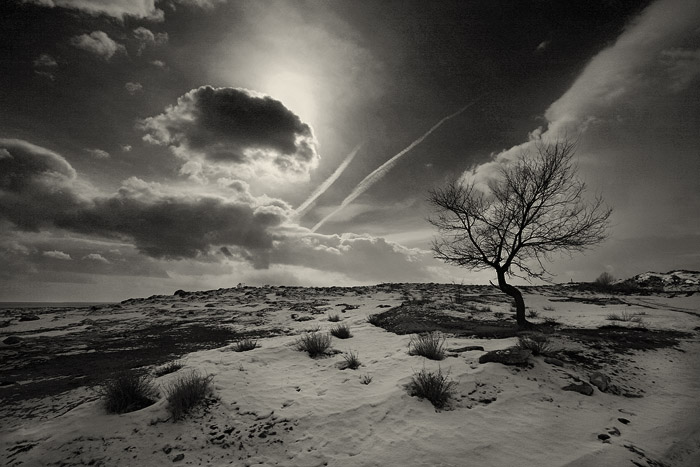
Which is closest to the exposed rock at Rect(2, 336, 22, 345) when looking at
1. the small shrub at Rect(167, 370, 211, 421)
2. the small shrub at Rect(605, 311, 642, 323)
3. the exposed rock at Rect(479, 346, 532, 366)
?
the small shrub at Rect(167, 370, 211, 421)

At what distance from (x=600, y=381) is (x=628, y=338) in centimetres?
417

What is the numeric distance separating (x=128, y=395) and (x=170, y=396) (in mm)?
710

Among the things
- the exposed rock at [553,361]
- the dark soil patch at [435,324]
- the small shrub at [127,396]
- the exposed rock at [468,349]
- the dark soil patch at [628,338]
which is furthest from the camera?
the dark soil patch at [435,324]

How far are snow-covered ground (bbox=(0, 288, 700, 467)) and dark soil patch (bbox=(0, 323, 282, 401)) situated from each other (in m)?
1.00

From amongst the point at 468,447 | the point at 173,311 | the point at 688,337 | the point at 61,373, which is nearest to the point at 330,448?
the point at 468,447

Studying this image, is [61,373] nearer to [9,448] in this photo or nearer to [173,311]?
[9,448]

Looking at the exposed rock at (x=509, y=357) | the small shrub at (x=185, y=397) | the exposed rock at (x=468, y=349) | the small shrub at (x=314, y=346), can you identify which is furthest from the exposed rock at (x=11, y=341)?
the exposed rock at (x=509, y=357)

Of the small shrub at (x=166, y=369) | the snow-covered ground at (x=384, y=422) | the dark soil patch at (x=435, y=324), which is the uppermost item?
the dark soil patch at (x=435, y=324)

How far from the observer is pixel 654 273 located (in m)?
23.6

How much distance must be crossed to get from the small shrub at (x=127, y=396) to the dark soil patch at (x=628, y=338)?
8.94 m

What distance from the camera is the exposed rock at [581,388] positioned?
449cm

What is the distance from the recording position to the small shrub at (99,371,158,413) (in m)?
4.16

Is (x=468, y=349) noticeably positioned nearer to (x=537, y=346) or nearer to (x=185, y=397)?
(x=537, y=346)

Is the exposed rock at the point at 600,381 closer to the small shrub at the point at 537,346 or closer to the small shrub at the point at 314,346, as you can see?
the small shrub at the point at 537,346
